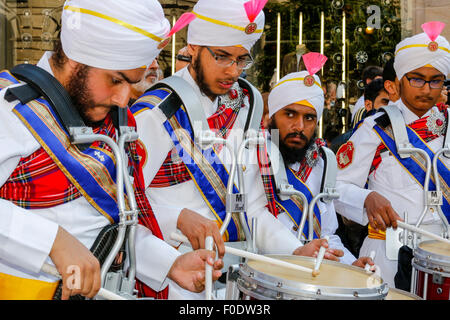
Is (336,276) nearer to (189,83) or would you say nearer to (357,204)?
(189,83)

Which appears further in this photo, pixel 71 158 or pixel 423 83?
pixel 423 83

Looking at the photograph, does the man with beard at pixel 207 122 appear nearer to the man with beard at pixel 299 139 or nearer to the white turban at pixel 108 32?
the man with beard at pixel 299 139

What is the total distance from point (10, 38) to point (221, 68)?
2.17 ft

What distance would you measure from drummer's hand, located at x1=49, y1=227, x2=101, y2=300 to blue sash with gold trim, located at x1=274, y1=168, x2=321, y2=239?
1.02 m

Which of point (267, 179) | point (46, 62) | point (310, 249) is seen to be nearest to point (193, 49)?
point (267, 179)

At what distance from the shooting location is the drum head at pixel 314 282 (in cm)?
130

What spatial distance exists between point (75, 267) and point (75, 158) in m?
0.28

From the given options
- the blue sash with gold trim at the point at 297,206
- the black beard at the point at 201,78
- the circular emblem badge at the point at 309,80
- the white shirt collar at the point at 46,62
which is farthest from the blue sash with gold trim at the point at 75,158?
the circular emblem badge at the point at 309,80

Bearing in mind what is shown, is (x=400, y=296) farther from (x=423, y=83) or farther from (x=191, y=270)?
(x=423, y=83)

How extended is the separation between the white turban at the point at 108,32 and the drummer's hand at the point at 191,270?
1.63 feet

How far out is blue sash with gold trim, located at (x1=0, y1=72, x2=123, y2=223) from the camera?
4.34 feet

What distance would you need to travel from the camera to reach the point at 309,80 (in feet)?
7.59

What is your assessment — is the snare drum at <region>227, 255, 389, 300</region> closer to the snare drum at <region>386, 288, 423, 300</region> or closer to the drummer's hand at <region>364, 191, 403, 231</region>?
the snare drum at <region>386, 288, 423, 300</region>

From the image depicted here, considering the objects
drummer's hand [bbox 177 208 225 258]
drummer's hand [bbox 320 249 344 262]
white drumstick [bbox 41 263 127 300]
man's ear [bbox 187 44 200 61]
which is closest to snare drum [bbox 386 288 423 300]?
drummer's hand [bbox 320 249 344 262]
